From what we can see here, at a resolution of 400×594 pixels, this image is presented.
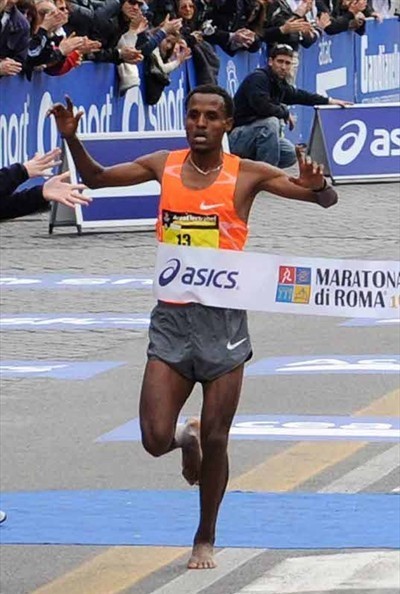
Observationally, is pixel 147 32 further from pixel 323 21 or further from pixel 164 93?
pixel 323 21

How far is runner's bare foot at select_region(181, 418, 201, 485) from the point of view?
8.00 m

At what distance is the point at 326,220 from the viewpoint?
20.1 meters

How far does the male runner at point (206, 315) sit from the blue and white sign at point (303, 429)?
2.33 meters

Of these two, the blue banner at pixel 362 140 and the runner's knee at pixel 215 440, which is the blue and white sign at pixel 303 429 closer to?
the runner's knee at pixel 215 440

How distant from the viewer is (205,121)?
7.77 metres

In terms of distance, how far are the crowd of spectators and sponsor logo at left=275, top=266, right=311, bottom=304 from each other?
35.4 feet

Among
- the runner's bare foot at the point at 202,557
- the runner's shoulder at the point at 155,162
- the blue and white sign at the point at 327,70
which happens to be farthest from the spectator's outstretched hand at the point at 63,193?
the blue and white sign at the point at 327,70

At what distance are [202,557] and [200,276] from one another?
44.5 inches

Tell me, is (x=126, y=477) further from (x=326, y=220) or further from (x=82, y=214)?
(x=326, y=220)

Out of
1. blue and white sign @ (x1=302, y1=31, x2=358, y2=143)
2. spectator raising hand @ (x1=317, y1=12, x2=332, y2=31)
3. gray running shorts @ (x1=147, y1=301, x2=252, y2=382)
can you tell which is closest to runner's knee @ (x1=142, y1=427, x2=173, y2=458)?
gray running shorts @ (x1=147, y1=301, x2=252, y2=382)

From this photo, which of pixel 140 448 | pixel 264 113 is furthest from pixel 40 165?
pixel 264 113

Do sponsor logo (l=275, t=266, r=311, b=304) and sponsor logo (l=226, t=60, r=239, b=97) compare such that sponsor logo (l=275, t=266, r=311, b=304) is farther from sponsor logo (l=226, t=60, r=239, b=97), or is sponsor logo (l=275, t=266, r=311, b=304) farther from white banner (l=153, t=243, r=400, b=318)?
sponsor logo (l=226, t=60, r=239, b=97)

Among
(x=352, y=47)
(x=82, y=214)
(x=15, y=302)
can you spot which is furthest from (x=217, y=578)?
(x=352, y=47)

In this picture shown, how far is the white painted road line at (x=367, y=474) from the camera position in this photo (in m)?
8.92
